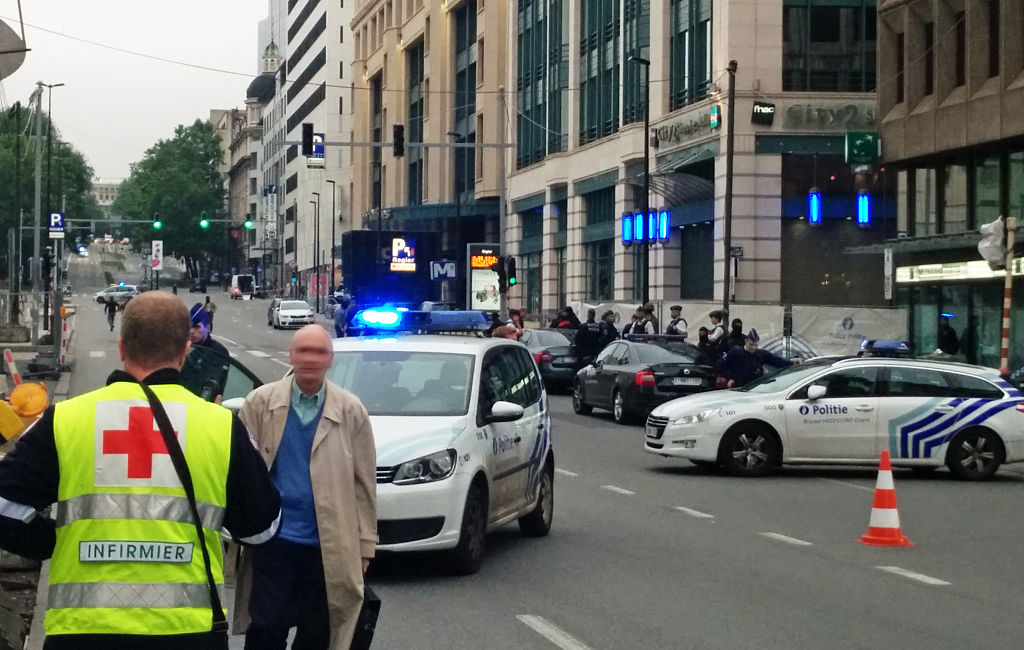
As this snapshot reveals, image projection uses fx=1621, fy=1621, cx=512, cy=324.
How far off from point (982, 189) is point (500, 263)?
566 inches

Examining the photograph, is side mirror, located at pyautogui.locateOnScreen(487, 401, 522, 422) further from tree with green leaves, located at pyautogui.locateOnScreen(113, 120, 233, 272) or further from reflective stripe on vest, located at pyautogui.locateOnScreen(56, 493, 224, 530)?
tree with green leaves, located at pyautogui.locateOnScreen(113, 120, 233, 272)

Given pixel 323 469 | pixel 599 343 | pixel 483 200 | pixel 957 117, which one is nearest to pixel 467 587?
pixel 323 469

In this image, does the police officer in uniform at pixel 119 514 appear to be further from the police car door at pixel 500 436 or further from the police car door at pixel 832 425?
the police car door at pixel 832 425

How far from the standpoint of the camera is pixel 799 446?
18625 millimetres

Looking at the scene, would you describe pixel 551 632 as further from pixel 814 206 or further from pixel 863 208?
pixel 863 208

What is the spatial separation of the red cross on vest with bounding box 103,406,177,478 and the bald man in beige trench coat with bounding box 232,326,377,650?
83.5 inches

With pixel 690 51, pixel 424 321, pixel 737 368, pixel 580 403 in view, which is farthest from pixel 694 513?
pixel 690 51

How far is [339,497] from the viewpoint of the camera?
6270 millimetres

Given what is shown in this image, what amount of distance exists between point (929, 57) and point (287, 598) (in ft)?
113

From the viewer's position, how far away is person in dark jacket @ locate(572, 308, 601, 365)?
33.6 metres

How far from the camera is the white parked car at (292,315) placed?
7194 centimetres

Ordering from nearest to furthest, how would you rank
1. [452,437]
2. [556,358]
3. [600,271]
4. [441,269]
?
[452,437] → [556,358] → [600,271] → [441,269]

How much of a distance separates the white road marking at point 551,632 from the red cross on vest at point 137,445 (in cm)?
477

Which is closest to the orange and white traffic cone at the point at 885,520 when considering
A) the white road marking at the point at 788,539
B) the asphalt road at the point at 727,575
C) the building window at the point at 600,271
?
the asphalt road at the point at 727,575
